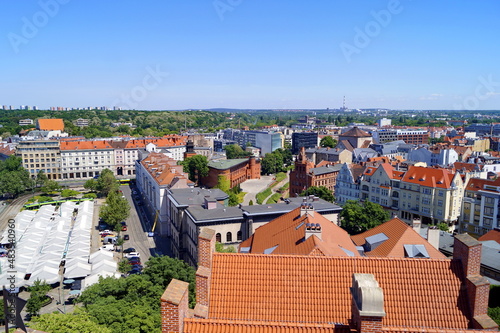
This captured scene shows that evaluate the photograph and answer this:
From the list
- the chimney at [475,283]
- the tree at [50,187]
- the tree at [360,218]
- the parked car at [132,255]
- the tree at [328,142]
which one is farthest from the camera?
the tree at [328,142]

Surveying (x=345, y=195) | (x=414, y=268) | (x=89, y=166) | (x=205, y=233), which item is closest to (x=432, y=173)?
(x=345, y=195)

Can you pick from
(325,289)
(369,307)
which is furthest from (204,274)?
(369,307)

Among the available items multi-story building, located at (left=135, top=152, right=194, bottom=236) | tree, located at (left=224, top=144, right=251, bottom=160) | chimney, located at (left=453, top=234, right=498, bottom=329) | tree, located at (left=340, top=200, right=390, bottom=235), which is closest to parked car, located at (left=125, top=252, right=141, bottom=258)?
multi-story building, located at (left=135, top=152, right=194, bottom=236)

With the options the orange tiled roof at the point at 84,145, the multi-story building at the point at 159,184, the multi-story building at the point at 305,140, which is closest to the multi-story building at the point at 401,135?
the multi-story building at the point at 305,140

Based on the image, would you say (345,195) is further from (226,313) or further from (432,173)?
(226,313)

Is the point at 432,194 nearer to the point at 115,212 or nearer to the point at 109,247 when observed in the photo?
the point at 109,247

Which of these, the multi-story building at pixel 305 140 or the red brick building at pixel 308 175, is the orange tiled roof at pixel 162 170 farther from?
the multi-story building at pixel 305 140

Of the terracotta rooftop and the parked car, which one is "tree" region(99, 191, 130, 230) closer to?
the parked car
